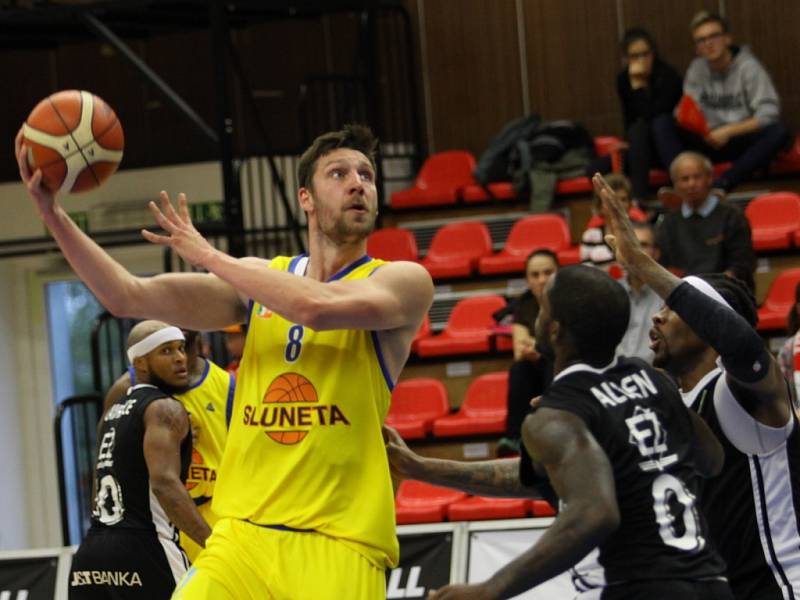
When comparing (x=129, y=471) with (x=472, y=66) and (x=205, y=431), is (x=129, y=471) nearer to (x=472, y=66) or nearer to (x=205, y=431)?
(x=205, y=431)

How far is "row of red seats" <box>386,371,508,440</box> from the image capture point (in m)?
9.31

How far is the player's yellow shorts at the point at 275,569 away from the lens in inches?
159

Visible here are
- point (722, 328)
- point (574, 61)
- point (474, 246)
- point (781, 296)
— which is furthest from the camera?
point (574, 61)

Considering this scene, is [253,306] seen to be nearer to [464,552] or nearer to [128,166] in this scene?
[464,552]

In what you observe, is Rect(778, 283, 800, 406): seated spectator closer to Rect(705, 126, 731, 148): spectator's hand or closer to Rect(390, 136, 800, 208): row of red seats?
Rect(705, 126, 731, 148): spectator's hand

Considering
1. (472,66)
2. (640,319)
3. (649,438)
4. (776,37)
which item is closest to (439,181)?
(472,66)

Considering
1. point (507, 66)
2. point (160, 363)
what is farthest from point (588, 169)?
point (160, 363)

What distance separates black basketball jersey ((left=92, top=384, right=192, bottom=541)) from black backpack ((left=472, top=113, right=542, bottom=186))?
5.40 m

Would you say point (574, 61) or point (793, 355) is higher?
point (574, 61)

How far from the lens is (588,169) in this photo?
1087cm

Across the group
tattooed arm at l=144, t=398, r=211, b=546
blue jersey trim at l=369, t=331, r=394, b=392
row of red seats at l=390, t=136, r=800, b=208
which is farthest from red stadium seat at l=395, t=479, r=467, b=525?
blue jersey trim at l=369, t=331, r=394, b=392

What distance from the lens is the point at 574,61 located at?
12.6 metres

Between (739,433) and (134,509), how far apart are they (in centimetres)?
307

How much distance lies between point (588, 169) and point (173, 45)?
4556 mm
